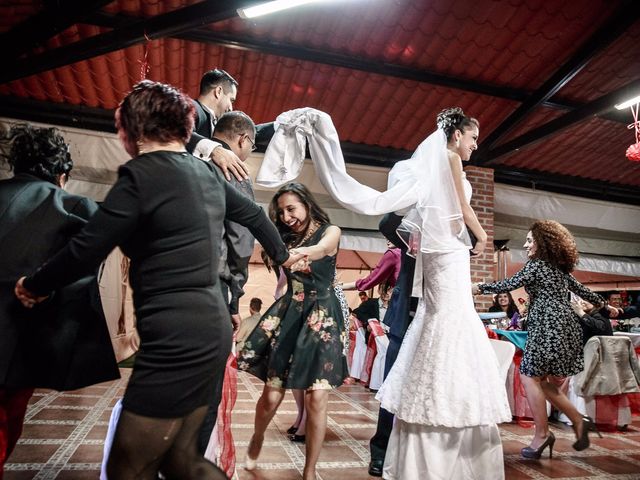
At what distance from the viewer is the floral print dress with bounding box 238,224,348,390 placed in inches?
93.0

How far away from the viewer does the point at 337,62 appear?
4625mm

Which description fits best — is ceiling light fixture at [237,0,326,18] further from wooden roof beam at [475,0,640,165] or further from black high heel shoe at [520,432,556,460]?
black high heel shoe at [520,432,556,460]

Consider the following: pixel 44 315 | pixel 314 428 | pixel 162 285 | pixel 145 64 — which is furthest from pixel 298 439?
pixel 145 64

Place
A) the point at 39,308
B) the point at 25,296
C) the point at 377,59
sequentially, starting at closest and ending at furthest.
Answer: the point at 25,296
the point at 39,308
the point at 377,59

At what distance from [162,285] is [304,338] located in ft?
4.50

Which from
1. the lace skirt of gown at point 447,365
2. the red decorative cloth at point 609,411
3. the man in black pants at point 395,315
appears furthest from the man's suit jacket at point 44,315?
the red decorative cloth at point 609,411

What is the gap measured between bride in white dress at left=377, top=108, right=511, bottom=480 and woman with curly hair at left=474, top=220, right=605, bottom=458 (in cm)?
85

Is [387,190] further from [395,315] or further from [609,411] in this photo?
[609,411]

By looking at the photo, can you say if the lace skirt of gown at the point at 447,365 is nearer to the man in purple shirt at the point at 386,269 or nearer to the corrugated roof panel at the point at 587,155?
the man in purple shirt at the point at 386,269

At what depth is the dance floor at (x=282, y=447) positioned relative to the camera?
254cm

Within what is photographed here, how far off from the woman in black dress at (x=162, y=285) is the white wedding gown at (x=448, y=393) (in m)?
1.23

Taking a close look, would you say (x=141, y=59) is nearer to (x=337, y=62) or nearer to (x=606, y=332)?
(x=337, y=62)

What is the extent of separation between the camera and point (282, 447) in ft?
10.1

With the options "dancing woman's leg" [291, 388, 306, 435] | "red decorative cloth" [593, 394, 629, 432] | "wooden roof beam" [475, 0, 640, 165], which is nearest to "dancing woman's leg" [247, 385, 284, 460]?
"dancing woman's leg" [291, 388, 306, 435]
